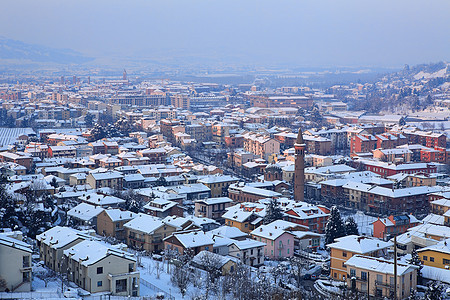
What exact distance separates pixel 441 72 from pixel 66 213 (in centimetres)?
6557

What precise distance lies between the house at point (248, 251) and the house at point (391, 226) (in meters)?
3.75

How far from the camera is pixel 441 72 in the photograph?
246 feet

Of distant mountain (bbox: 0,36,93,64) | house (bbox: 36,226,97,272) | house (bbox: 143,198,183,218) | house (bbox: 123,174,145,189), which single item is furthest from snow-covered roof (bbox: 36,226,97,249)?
distant mountain (bbox: 0,36,93,64)

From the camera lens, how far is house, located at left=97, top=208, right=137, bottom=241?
49.6ft

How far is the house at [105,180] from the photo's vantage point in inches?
838

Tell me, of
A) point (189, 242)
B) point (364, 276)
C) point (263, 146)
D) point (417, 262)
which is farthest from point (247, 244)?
point (263, 146)

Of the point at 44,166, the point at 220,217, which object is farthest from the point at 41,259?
the point at 44,166

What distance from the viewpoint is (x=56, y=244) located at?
11609mm

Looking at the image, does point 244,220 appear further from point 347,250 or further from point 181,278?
point 181,278

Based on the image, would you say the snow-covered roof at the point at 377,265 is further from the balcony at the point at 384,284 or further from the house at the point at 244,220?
the house at the point at 244,220

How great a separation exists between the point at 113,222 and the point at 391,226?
21.9ft

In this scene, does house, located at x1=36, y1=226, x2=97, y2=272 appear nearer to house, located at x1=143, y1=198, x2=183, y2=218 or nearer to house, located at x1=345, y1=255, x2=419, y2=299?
house, located at x1=345, y1=255, x2=419, y2=299

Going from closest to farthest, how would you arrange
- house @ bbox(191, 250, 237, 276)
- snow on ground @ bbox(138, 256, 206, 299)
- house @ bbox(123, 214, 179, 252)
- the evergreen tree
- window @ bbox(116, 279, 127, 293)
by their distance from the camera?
1. window @ bbox(116, 279, 127, 293)
2. snow on ground @ bbox(138, 256, 206, 299)
3. house @ bbox(191, 250, 237, 276)
4. house @ bbox(123, 214, 179, 252)
5. the evergreen tree

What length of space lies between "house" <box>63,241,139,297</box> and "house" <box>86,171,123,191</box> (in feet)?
34.5
